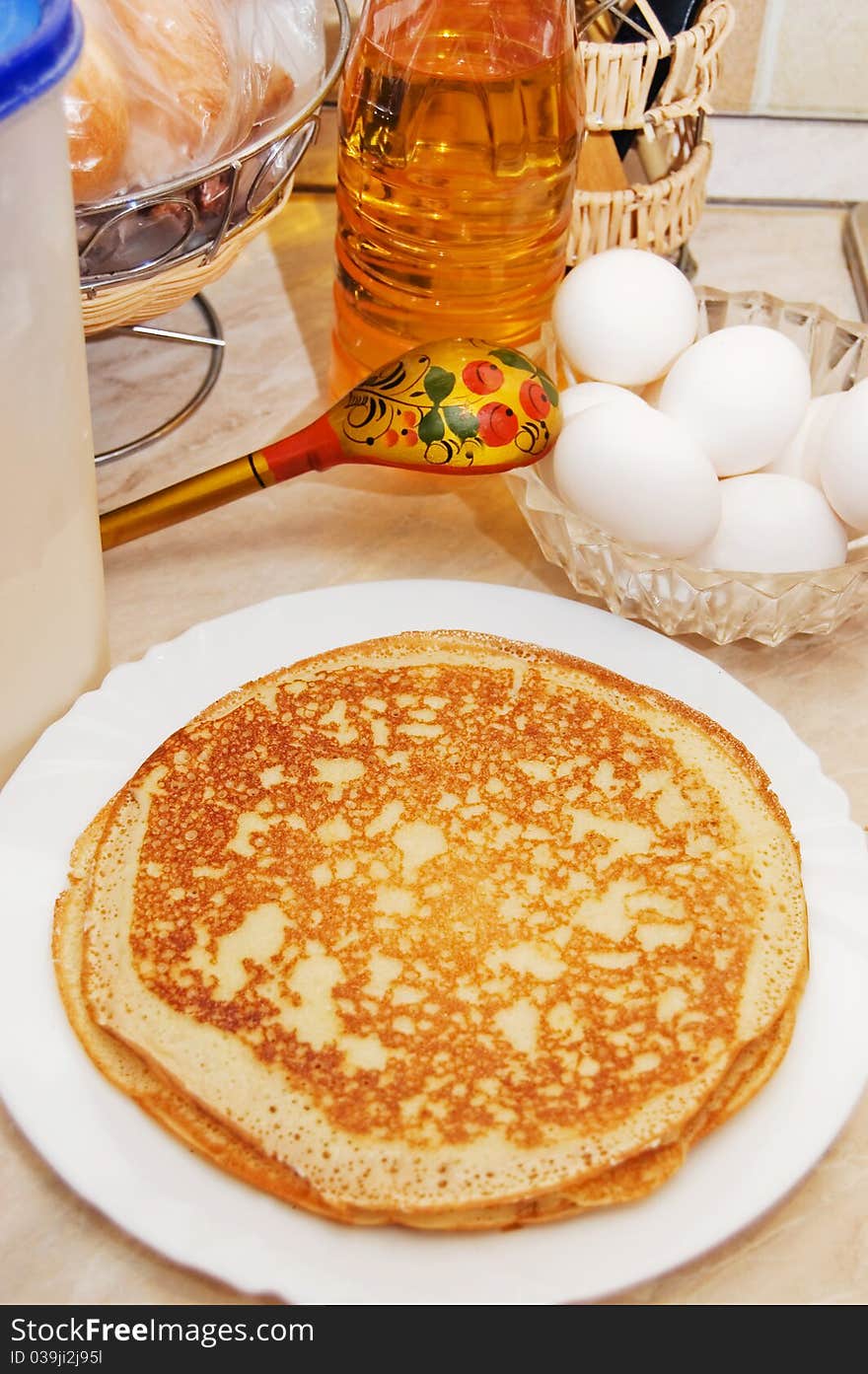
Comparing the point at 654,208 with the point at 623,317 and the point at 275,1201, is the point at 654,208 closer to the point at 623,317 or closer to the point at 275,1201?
the point at 623,317

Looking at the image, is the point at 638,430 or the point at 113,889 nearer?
the point at 113,889

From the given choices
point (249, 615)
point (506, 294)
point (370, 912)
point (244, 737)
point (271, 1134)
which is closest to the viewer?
point (271, 1134)

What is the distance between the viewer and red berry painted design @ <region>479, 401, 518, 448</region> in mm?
974

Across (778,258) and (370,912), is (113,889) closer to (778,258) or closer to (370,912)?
(370,912)

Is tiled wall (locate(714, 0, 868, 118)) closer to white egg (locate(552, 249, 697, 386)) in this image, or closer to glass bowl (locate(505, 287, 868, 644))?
white egg (locate(552, 249, 697, 386))

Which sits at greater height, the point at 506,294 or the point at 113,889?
the point at 506,294

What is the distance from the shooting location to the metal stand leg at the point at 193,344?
1.17m

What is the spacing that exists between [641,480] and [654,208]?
446 millimetres

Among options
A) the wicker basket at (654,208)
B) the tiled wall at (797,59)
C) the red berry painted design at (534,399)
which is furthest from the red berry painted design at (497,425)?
the tiled wall at (797,59)

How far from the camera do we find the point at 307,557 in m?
1.11

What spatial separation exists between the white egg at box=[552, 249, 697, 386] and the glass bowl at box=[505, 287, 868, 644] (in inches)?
4.0

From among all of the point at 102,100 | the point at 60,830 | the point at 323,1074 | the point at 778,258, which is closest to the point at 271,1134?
the point at 323,1074

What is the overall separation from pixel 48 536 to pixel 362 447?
0.30m

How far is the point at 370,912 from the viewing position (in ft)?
2.53
